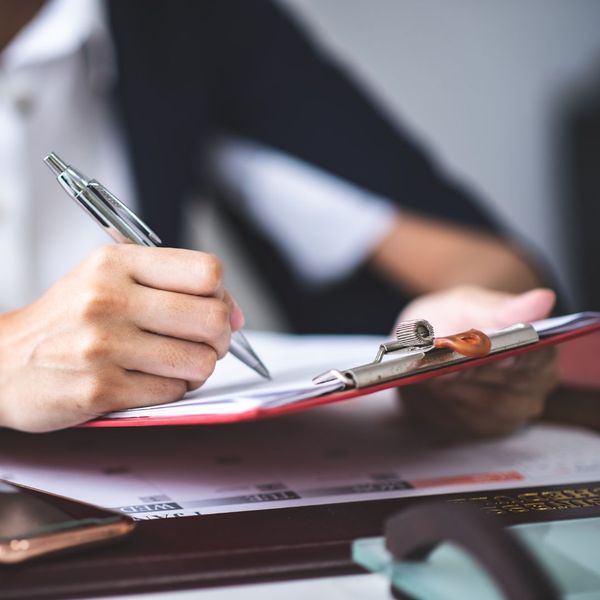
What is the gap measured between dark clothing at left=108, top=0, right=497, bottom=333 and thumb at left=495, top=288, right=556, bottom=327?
1.54 ft

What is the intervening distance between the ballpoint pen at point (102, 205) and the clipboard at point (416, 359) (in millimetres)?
94

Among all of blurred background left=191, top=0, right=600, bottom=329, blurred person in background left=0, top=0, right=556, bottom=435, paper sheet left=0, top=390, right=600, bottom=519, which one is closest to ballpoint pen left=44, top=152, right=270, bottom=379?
paper sheet left=0, top=390, right=600, bottom=519

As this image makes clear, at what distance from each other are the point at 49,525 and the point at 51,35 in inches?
28.2

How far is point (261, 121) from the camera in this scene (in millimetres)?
1085

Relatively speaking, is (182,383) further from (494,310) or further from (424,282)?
(424,282)

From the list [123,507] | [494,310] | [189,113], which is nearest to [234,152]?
[189,113]

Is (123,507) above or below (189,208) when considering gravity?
below

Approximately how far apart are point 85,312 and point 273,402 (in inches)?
4.6

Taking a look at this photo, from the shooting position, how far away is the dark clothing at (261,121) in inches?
38.0

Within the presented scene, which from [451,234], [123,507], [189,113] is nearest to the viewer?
[123,507]

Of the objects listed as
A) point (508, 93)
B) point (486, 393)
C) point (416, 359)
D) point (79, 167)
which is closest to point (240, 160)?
point (79, 167)

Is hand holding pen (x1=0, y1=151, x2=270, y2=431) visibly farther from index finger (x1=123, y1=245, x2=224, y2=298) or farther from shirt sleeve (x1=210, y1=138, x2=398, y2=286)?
shirt sleeve (x1=210, y1=138, x2=398, y2=286)

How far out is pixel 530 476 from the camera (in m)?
0.41

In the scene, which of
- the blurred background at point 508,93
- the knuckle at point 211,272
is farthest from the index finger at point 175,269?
the blurred background at point 508,93
